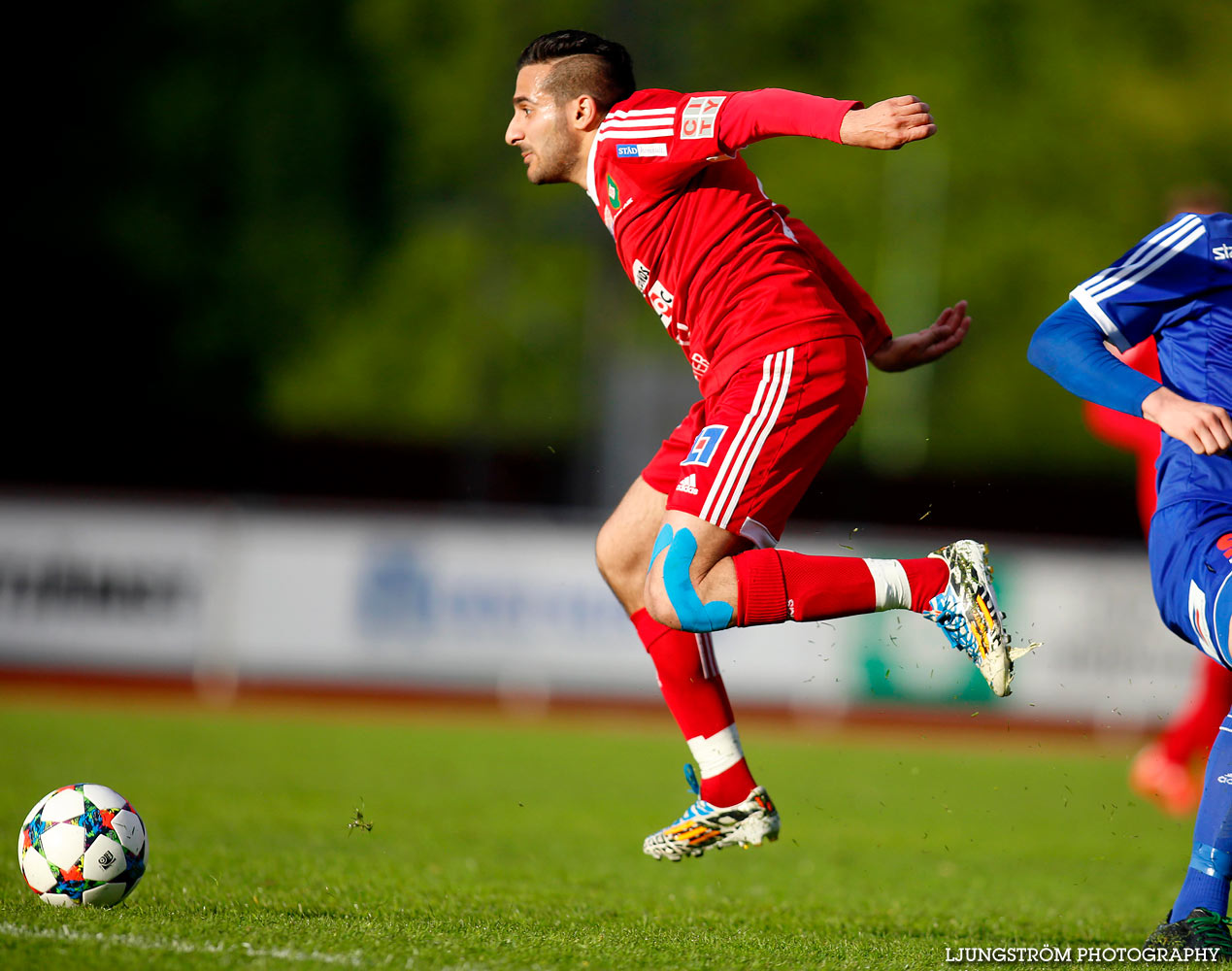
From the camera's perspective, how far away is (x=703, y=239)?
4.64 m

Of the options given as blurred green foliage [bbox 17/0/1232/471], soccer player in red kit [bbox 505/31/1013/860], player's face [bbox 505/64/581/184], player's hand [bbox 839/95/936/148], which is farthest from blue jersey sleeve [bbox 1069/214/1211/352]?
blurred green foliage [bbox 17/0/1232/471]

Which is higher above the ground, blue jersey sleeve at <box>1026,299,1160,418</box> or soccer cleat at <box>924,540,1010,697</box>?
blue jersey sleeve at <box>1026,299,1160,418</box>

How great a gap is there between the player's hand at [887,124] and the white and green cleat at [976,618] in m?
1.39

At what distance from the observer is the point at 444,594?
46.3 feet

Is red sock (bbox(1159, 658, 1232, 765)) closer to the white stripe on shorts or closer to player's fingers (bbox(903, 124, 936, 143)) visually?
the white stripe on shorts

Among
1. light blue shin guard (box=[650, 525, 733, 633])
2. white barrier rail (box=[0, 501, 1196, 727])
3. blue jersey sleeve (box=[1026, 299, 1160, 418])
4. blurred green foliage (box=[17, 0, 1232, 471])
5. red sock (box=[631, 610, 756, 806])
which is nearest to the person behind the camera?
blue jersey sleeve (box=[1026, 299, 1160, 418])

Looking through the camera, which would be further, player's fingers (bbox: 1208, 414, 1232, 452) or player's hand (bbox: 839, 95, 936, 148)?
player's fingers (bbox: 1208, 414, 1232, 452)

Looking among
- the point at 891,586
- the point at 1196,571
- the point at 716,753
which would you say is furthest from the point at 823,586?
the point at 1196,571

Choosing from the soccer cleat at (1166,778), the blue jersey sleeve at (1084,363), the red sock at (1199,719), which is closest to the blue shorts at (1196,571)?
the blue jersey sleeve at (1084,363)

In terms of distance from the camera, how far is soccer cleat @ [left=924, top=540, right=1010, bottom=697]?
4.48 m

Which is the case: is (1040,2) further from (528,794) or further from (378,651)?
(528,794)

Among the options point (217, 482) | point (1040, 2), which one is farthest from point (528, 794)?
point (1040, 2)

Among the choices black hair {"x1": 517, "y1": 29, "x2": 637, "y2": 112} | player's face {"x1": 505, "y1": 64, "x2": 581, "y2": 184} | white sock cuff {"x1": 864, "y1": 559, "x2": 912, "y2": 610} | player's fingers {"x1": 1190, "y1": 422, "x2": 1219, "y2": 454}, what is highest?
black hair {"x1": 517, "y1": 29, "x2": 637, "y2": 112}

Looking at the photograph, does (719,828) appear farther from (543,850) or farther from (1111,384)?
(543,850)
